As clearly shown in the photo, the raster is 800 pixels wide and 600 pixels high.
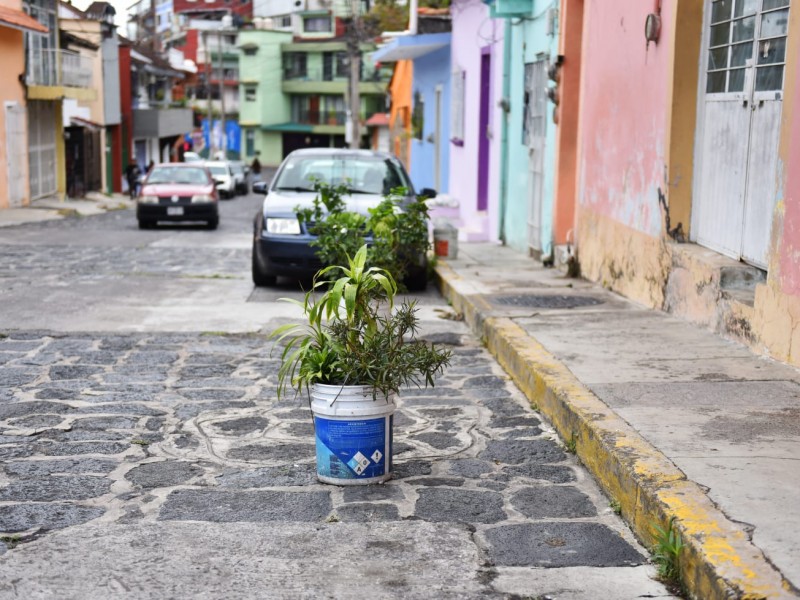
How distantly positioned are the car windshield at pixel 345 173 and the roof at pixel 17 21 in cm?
1671

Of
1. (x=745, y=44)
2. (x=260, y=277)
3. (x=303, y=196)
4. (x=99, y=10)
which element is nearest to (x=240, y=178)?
(x=99, y=10)

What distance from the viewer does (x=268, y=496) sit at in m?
4.84

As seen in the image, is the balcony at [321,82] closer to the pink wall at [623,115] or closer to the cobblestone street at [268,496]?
the pink wall at [623,115]

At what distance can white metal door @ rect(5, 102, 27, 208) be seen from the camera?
29.6 meters

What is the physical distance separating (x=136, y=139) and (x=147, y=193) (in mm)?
28564

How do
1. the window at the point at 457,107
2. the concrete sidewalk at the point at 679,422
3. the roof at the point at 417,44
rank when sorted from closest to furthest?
1. the concrete sidewalk at the point at 679,422
2. the window at the point at 457,107
3. the roof at the point at 417,44

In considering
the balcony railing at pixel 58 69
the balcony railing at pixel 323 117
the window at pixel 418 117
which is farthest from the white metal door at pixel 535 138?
the balcony railing at pixel 323 117

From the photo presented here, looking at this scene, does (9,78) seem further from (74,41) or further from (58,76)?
(74,41)

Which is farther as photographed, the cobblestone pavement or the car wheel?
the car wheel

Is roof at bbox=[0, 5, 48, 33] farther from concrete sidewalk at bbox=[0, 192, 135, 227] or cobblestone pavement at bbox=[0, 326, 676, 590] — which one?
cobblestone pavement at bbox=[0, 326, 676, 590]

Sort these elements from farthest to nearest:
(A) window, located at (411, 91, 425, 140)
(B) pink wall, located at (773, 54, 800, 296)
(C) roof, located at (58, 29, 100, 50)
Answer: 1. (C) roof, located at (58, 29, 100, 50)
2. (A) window, located at (411, 91, 425, 140)
3. (B) pink wall, located at (773, 54, 800, 296)

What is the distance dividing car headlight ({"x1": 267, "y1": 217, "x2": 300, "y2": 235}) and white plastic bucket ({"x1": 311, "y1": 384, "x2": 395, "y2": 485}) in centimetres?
721

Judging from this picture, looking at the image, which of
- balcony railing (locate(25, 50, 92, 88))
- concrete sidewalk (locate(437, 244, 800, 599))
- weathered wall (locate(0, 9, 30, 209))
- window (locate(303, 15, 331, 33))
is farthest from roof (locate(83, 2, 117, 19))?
concrete sidewalk (locate(437, 244, 800, 599))

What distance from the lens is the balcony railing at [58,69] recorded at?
31.9 m
